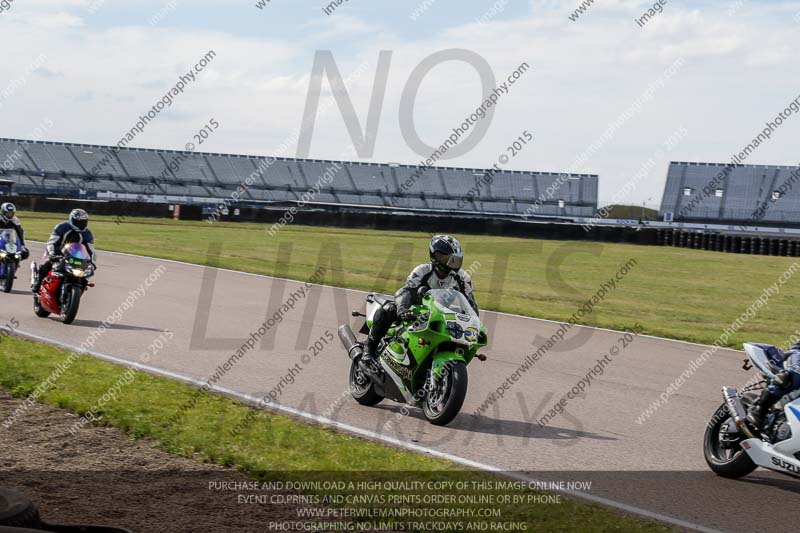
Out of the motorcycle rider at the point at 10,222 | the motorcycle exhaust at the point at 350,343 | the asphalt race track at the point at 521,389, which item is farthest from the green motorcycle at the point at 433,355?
the motorcycle rider at the point at 10,222

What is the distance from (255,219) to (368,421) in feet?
138

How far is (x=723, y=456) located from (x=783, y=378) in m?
0.87

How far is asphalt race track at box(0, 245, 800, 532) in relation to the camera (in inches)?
280

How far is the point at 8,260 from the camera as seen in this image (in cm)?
1817

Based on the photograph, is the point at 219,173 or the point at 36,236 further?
the point at 219,173

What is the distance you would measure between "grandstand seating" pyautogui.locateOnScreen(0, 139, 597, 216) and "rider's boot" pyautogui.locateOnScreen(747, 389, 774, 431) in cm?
6798

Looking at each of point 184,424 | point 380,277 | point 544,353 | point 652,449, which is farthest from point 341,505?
point 380,277

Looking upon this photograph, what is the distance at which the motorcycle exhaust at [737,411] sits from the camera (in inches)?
286

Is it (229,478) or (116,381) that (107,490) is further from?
(116,381)

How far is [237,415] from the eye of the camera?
28.5ft

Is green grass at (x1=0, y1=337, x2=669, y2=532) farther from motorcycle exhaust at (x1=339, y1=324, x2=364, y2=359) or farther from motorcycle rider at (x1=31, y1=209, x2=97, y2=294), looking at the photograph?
motorcycle rider at (x1=31, y1=209, x2=97, y2=294)

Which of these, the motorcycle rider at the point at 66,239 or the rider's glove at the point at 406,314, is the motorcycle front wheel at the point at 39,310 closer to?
the motorcycle rider at the point at 66,239

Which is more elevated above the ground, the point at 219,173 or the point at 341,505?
the point at 219,173

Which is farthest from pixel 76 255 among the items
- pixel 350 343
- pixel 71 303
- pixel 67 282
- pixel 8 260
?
pixel 350 343
